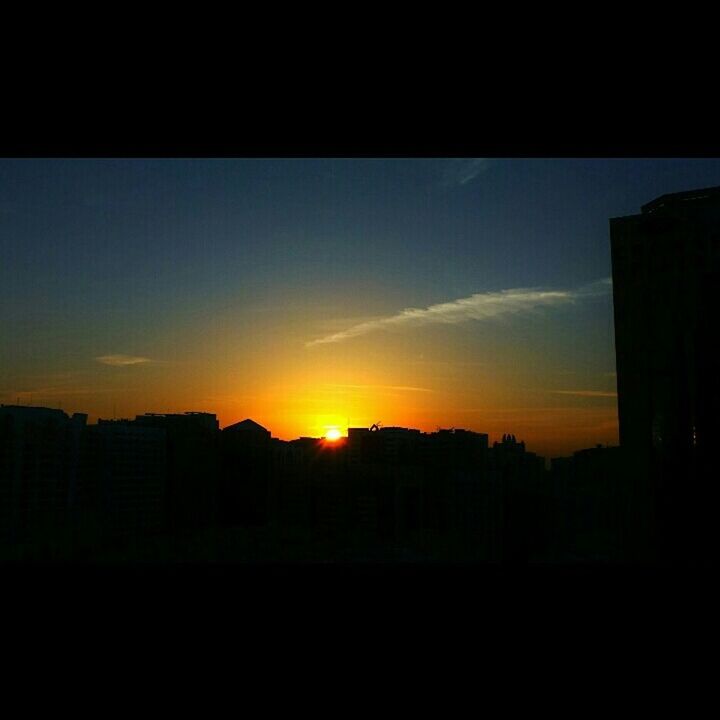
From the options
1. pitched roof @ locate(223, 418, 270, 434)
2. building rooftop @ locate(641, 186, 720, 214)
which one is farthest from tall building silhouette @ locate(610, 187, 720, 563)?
pitched roof @ locate(223, 418, 270, 434)

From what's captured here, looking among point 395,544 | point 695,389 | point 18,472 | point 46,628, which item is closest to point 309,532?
point 395,544

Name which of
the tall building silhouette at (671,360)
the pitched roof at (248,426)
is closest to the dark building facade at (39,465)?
the pitched roof at (248,426)

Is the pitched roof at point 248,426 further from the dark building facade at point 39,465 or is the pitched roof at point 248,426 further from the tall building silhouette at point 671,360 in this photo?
the tall building silhouette at point 671,360

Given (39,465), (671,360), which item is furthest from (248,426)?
(671,360)

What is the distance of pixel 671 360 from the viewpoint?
264 inches

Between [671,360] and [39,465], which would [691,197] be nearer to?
[671,360]

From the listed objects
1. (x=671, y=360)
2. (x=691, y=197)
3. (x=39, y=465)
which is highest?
(x=691, y=197)

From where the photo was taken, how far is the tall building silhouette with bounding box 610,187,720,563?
19.2 feet

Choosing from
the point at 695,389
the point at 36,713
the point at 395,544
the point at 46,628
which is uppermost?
the point at 695,389
